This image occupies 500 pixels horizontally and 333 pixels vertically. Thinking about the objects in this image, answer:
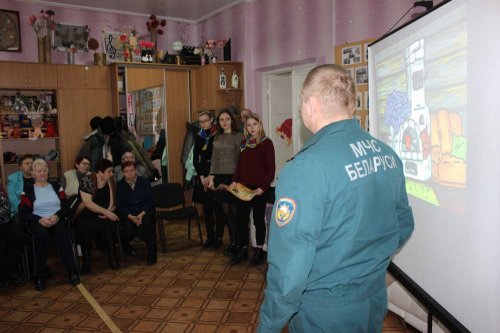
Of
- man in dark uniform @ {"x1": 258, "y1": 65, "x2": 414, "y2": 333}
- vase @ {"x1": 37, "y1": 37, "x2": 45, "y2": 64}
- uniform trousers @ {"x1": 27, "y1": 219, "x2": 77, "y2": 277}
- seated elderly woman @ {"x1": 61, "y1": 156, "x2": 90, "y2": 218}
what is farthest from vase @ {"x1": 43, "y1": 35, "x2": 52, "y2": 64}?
man in dark uniform @ {"x1": 258, "y1": 65, "x2": 414, "y2": 333}

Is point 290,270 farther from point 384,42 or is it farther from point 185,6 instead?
point 185,6

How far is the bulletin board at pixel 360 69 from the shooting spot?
3.89 meters

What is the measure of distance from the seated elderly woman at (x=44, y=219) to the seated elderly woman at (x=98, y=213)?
201 mm

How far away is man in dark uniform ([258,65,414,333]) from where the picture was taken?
1129 mm

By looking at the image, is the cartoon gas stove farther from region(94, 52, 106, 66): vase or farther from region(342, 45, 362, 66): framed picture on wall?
region(94, 52, 106, 66): vase

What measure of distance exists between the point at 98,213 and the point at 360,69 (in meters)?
2.96

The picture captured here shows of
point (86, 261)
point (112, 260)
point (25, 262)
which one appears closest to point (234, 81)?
point (112, 260)

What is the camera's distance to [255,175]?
150 inches

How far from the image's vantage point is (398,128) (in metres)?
1.98

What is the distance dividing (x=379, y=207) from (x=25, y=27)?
18.6 ft

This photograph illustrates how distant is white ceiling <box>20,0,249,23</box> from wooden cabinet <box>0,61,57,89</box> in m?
0.96

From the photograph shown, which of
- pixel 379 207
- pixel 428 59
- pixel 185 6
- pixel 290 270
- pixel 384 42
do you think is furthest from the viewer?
pixel 185 6

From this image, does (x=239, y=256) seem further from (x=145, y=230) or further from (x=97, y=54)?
(x=97, y=54)

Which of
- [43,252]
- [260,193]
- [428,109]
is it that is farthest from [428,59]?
[43,252]
